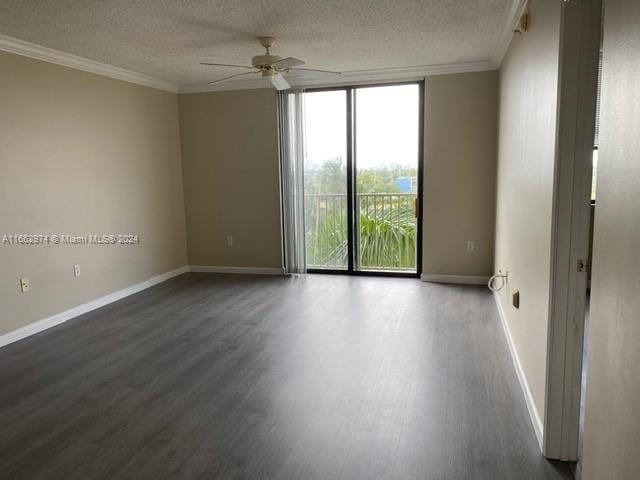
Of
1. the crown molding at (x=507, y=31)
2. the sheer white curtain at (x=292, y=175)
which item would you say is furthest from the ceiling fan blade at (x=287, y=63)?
the sheer white curtain at (x=292, y=175)

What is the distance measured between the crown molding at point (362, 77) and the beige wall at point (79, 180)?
745 mm

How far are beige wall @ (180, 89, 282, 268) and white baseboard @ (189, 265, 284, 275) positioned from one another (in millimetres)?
54

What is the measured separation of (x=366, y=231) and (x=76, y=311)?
3346 mm

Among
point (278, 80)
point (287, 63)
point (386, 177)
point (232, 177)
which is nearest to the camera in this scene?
point (287, 63)

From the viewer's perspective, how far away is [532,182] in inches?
104

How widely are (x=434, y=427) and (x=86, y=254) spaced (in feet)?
12.1

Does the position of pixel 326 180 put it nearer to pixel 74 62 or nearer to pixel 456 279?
pixel 456 279

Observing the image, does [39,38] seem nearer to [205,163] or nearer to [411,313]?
[205,163]

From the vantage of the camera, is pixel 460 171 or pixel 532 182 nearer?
pixel 532 182

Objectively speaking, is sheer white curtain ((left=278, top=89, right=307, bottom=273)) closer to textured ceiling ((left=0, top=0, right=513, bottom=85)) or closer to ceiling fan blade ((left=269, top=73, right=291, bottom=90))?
textured ceiling ((left=0, top=0, right=513, bottom=85))

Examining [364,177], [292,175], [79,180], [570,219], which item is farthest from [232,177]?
[570,219]

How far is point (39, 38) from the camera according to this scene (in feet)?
12.3

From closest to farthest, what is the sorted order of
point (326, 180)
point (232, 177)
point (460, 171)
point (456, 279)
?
point (460, 171), point (456, 279), point (326, 180), point (232, 177)

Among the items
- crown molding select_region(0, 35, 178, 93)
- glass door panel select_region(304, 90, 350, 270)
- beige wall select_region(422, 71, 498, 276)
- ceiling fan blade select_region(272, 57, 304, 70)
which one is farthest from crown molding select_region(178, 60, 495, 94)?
ceiling fan blade select_region(272, 57, 304, 70)
